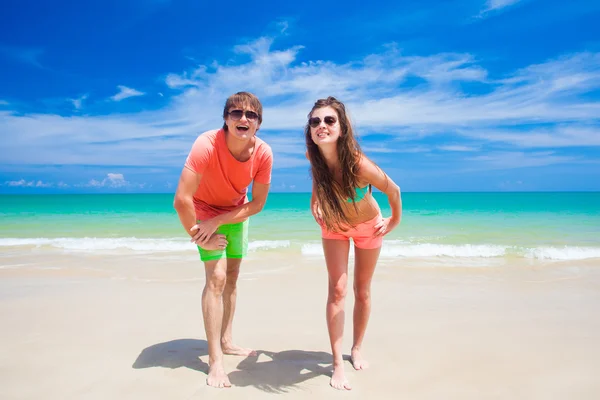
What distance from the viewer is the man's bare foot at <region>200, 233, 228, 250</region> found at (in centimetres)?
332

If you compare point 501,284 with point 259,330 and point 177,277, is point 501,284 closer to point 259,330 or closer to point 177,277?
point 259,330

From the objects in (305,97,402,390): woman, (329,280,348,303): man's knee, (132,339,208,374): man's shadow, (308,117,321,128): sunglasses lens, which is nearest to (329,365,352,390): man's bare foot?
(305,97,402,390): woman

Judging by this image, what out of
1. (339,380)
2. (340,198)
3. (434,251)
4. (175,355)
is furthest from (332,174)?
(434,251)

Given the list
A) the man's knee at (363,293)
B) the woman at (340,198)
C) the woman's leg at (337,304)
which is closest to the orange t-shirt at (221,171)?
the woman at (340,198)

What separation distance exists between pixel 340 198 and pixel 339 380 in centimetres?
151

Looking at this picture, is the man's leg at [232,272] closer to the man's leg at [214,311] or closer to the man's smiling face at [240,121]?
the man's leg at [214,311]

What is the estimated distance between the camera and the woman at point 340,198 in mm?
3199

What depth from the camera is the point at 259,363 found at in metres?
3.72

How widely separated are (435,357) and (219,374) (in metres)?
2.06

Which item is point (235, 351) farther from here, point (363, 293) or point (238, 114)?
point (238, 114)

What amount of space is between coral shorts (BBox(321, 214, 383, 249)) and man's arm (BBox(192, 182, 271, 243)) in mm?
661

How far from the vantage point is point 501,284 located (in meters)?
6.71

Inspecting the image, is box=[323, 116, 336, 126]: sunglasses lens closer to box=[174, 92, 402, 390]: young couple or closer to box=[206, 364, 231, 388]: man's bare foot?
box=[174, 92, 402, 390]: young couple

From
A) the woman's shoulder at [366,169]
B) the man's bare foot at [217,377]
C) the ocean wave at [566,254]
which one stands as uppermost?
the woman's shoulder at [366,169]
